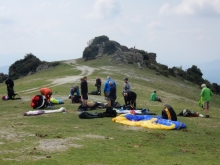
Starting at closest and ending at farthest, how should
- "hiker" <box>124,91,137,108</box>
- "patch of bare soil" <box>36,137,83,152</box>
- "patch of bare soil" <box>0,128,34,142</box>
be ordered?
"patch of bare soil" <box>36,137,83,152</box>, "patch of bare soil" <box>0,128,34,142</box>, "hiker" <box>124,91,137,108</box>

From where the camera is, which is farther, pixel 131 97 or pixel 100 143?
pixel 131 97

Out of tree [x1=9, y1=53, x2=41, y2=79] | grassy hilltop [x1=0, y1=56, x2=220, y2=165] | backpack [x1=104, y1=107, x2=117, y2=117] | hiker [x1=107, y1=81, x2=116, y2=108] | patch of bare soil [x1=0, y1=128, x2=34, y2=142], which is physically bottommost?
grassy hilltop [x1=0, y1=56, x2=220, y2=165]

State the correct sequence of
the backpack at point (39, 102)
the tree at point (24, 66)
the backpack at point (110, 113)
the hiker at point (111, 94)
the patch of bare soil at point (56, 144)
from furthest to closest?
the tree at point (24, 66) < the backpack at point (39, 102) < the hiker at point (111, 94) < the backpack at point (110, 113) < the patch of bare soil at point (56, 144)

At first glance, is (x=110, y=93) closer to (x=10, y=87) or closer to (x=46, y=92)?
(x=46, y=92)

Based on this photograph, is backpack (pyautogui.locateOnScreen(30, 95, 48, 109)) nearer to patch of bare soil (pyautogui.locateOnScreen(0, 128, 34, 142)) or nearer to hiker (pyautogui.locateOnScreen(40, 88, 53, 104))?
hiker (pyautogui.locateOnScreen(40, 88, 53, 104))

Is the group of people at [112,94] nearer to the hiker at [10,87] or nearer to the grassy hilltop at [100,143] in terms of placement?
the grassy hilltop at [100,143]

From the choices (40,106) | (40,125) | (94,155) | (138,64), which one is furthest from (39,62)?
(94,155)

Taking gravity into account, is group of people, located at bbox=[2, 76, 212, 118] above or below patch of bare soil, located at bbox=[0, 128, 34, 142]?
above

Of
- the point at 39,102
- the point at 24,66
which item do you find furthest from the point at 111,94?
the point at 24,66

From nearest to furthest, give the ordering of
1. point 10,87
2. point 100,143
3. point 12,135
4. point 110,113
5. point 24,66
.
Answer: point 100,143, point 12,135, point 110,113, point 10,87, point 24,66

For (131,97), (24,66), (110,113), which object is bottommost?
(110,113)

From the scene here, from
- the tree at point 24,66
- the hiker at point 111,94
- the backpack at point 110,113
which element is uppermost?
the tree at point 24,66

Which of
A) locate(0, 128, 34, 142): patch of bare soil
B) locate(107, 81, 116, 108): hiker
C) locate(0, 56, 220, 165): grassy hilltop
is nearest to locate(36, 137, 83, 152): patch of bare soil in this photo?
locate(0, 56, 220, 165): grassy hilltop

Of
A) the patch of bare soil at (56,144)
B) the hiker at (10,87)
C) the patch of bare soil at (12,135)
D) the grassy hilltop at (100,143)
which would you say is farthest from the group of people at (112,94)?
the patch of bare soil at (56,144)
